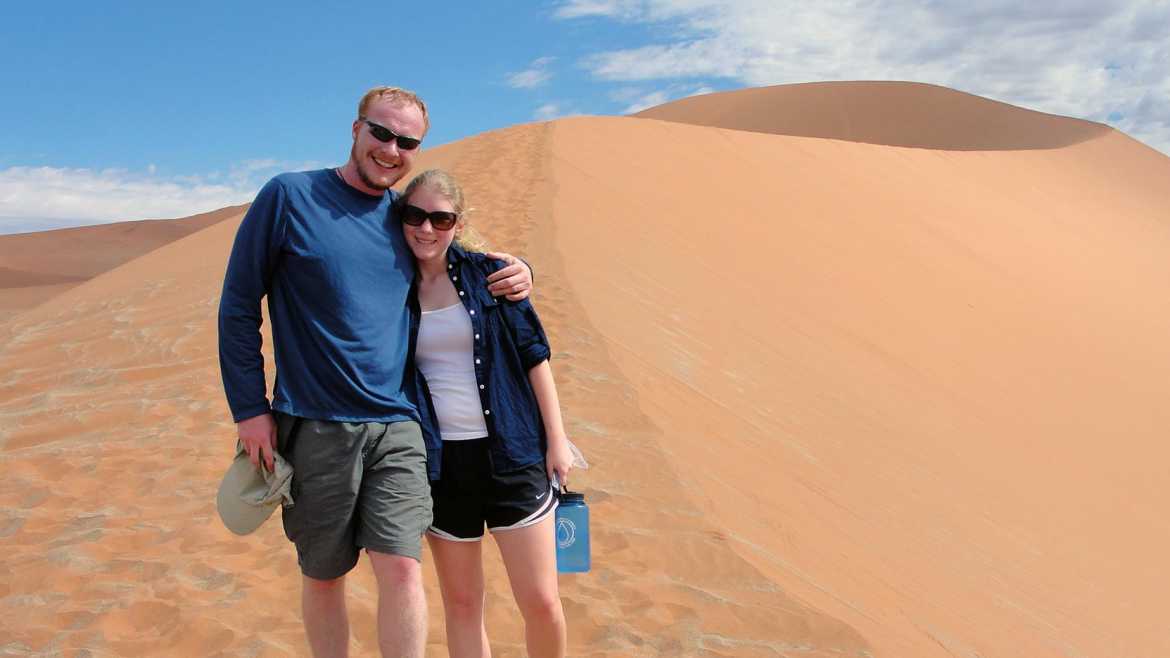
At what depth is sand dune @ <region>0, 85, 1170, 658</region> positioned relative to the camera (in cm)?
400

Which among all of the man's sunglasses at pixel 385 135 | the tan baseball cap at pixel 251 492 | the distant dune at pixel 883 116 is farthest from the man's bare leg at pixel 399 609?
the distant dune at pixel 883 116

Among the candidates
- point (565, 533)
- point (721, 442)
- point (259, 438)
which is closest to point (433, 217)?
point (259, 438)

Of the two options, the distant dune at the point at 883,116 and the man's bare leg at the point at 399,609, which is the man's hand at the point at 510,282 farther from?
the distant dune at the point at 883,116

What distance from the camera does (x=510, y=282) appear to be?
8.32ft

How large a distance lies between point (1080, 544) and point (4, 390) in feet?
25.4

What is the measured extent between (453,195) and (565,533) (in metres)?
0.98

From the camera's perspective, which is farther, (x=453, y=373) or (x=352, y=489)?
(x=453, y=373)

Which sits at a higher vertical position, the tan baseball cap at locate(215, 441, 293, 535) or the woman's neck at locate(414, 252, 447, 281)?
the woman's neck at locate(414, 252, 447, 281)

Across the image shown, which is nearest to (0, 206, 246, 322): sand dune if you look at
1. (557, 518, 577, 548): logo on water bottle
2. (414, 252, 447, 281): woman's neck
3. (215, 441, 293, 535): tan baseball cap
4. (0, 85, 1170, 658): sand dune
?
(0, 85, 1170, 658): sand dune

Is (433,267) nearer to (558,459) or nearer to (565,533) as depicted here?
(558,459)

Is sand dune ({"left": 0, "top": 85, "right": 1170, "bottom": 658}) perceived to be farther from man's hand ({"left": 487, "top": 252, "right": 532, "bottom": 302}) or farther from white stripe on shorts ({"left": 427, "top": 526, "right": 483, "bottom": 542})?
man's hand ({"left": 487, "top": 252, "right": 532, "bottom": 302})

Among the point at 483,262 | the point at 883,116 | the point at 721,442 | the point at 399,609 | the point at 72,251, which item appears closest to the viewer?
the point at 399,609

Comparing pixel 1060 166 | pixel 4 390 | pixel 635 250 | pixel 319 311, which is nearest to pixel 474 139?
pixel 635 250

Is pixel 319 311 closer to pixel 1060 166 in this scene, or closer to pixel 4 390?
pixel 4 390
